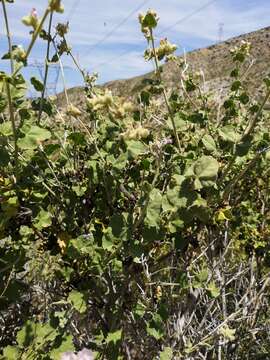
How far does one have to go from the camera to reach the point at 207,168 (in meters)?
1.51

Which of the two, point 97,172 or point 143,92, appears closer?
point 97,172

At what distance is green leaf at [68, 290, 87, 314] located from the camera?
5.42 feet

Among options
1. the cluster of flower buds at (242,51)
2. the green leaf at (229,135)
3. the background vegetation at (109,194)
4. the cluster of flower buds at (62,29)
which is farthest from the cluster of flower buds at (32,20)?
the cluster of flower buds at (242,51)

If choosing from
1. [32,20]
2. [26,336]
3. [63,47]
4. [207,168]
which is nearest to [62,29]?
[63,47]

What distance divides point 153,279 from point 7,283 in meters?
0.66

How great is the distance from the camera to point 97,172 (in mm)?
1701

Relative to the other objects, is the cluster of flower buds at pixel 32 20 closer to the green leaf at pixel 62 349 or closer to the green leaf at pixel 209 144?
the green leaf at pixel 209 144

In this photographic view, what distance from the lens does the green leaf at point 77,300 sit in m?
1.65

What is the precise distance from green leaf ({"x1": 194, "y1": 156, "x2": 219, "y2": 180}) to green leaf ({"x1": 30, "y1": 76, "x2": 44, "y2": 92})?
1.94ft

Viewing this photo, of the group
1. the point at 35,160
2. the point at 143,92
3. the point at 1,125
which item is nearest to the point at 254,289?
the point at 143,92

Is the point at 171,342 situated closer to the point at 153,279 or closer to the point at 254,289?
the point at 153,279

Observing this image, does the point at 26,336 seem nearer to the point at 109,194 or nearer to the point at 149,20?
the point at 109,194

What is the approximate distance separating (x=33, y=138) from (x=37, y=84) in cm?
26

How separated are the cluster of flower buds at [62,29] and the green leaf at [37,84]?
0.72ft
